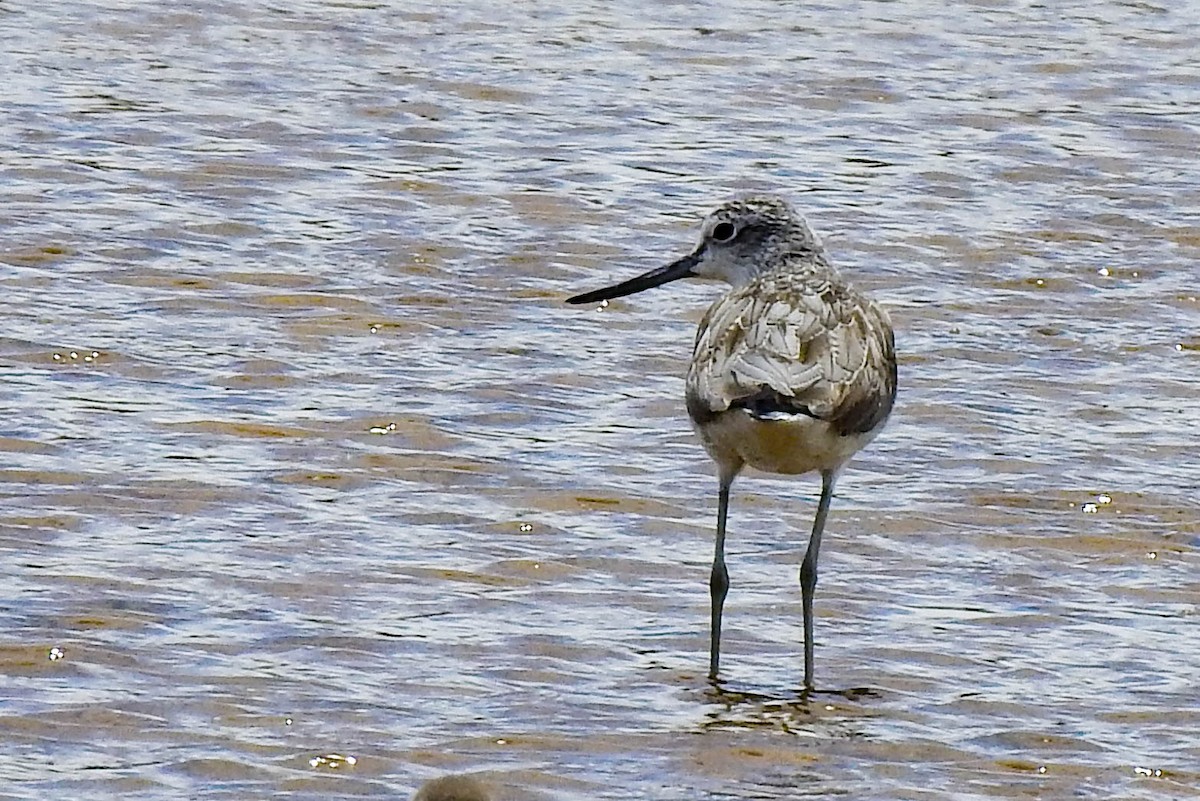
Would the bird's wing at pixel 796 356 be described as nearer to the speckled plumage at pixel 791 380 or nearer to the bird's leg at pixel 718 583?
the speckled plumage at pixel 791 380

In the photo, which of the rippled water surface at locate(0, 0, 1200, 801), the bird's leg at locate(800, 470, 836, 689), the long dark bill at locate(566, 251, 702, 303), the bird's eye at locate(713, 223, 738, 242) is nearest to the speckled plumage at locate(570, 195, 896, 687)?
the bird's leg at locate(800, 470, 836, 689)

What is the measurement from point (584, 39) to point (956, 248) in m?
4.23

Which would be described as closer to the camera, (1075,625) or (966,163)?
(1075,625)

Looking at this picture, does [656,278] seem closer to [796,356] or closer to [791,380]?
[796,356]

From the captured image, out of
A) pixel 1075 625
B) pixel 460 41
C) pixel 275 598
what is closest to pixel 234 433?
pixel 275 598

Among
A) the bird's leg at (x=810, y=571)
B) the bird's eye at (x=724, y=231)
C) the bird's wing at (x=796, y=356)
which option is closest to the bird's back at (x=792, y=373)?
the bird's wing at (x=796, y=356)

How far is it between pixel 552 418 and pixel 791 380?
7.90ft

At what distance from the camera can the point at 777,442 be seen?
24.1ft

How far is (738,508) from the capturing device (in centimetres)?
891

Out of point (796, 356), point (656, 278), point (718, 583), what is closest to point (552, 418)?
point (656, 278)

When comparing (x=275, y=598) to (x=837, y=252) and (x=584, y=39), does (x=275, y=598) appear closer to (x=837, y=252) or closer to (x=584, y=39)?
(x=837, y=252)

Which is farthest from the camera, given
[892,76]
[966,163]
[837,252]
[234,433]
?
[892,76]

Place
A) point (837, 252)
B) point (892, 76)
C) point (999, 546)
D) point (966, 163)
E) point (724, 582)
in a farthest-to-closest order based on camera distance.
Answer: point (892, 76), point (966, 163), point (837, 252), point (999, 546), point (724, 582)

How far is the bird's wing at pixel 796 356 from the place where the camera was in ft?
23.9
